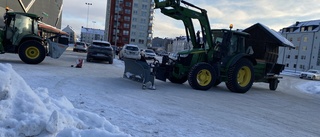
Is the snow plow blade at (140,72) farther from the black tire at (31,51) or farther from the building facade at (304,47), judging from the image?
the building facade at (304,47)

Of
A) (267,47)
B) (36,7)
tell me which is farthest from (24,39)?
(36,7)

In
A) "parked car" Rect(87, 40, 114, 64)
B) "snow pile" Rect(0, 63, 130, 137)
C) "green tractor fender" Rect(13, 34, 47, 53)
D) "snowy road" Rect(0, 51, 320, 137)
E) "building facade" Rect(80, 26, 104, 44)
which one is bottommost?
"snowy road" Rect(0, 51, 320, 137)

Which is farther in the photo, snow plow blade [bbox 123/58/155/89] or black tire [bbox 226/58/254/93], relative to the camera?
black tire [bbox 226/58/254/93]

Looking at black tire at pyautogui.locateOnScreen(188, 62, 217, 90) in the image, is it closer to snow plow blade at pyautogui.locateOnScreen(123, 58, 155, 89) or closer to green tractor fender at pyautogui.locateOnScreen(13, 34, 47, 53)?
snow plow blade at pyautogui.locateOnScreen(123, 58, 155, 89)

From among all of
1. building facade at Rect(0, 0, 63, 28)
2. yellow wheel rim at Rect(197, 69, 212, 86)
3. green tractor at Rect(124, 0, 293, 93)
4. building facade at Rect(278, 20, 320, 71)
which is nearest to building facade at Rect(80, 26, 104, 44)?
building facade at Rect(0, 0, 63, 28)

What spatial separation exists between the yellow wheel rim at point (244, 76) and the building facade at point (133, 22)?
81800mm

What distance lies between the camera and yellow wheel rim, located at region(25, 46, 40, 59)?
43.5 ft

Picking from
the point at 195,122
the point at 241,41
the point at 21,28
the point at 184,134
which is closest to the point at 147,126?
the point at 184,134

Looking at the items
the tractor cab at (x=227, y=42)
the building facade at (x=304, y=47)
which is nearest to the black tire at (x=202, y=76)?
the tractor cab at (x=227, y=42)

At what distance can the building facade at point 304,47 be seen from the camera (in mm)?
65438

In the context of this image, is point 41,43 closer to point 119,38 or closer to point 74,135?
point 74,135

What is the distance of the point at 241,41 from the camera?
37.6 feet

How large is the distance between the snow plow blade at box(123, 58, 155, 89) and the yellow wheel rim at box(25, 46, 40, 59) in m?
5.22

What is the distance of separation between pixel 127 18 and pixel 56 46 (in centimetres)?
8178
